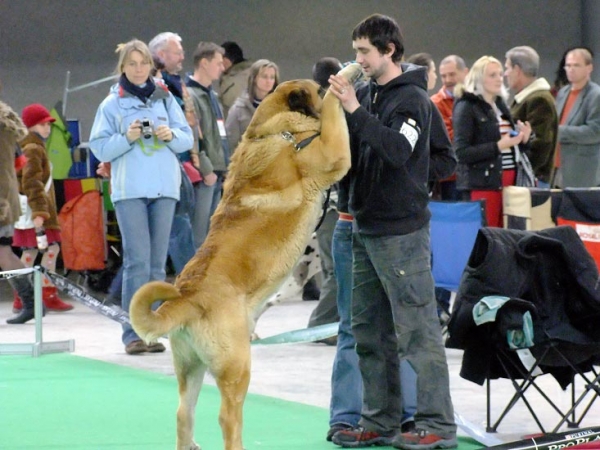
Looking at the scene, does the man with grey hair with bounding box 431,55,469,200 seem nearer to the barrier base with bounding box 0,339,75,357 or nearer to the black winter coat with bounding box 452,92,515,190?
the black winter coat with bounding box 452,92,515,190

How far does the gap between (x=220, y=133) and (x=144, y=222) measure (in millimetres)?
1579

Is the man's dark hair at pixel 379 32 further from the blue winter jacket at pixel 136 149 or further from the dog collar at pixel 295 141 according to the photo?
the blue winter jacket at pixel 136 149

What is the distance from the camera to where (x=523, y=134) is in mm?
7840

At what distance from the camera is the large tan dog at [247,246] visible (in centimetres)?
406

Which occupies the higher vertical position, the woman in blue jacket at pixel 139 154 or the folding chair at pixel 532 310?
the woman in blue jacket at pixel 139 154

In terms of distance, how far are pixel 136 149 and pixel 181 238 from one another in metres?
1.40

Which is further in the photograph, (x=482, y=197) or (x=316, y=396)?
(x=482, y=197)

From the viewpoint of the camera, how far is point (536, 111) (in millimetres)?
8383

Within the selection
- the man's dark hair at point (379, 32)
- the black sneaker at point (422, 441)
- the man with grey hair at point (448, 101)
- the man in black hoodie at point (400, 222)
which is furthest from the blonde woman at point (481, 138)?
the man's dark hair at point (379, 32)

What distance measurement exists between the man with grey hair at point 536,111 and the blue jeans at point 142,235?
299 centimetres

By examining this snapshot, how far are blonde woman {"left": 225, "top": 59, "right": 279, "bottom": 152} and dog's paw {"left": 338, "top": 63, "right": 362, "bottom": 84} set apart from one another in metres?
3.88

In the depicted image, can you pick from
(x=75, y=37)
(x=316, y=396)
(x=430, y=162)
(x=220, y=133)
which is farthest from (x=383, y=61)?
(x=75, y=37)

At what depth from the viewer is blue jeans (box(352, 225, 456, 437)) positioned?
4.45m

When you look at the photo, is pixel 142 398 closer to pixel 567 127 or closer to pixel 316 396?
pixel 316 396
